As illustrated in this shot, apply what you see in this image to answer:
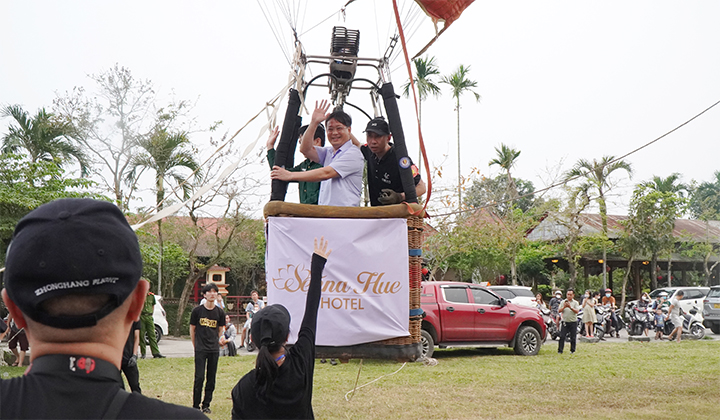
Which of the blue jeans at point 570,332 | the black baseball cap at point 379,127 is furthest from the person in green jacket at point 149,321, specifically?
the blue jeans at point 570,332

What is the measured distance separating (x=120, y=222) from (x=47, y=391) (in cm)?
31

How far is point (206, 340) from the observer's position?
24.7 ft

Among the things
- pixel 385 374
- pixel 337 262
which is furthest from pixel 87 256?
pixel 385 374

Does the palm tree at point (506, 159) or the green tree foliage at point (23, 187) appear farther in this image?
the palm tree at point (506, 159)

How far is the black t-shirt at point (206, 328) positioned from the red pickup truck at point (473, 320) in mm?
5716

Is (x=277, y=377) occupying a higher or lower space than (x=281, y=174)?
lower

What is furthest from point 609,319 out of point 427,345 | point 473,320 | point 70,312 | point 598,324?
point 70,312

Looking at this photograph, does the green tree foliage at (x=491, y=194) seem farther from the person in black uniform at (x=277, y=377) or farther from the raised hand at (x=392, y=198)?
the person in black uniform at (x=277, y=377)

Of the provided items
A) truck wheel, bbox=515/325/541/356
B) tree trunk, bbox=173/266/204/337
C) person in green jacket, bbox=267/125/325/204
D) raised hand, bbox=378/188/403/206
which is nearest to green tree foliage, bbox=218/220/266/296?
tree trunk, bbox=173/266/204/337

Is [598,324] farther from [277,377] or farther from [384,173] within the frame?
[277,377]

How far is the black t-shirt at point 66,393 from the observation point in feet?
3.44

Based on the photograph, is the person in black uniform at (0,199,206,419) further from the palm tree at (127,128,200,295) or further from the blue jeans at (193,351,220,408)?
the palm tree at (127,128,200,295)

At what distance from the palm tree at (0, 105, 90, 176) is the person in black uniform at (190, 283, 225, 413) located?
10025 millimetres

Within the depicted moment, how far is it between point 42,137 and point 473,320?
12.2 m
